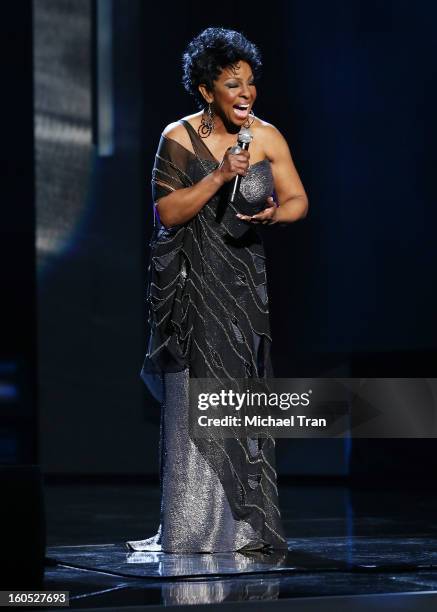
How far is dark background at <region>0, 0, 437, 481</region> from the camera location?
19.6 ft

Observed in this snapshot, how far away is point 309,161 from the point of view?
5945mm

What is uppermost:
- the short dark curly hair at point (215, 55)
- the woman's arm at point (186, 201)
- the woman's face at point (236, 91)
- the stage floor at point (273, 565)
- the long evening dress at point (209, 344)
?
the short dark curly hair at point (215, 55)

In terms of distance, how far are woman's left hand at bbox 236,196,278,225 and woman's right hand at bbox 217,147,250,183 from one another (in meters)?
0.10

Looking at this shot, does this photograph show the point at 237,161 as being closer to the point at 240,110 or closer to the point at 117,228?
the point at 240,110

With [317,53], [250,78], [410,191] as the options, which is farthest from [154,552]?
[317,53]

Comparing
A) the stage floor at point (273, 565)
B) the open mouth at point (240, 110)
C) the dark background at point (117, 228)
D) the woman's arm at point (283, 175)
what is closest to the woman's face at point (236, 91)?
the open mouth at point (240, 110)

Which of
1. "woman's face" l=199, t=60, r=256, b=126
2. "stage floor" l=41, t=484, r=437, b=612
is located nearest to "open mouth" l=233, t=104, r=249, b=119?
"woman's face" l=199, t=60, r=256, b=126

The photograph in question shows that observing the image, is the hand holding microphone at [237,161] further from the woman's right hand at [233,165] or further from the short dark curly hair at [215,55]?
the short dark curly hair at [215,55]

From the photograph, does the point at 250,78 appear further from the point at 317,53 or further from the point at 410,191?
the point at 317,53

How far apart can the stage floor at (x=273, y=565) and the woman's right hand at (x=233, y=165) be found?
913 mm

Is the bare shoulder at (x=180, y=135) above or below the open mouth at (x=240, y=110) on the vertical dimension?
below

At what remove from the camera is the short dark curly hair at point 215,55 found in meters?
3.09

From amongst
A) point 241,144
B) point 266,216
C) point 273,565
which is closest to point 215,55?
point 241,144

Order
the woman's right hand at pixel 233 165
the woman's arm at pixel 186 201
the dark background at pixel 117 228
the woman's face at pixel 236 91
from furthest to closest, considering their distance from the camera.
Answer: the dark background at pixel 117 228, the woman's face at pixel 236 91, the woman's arm at pixel 186 201, the woman's right hand at pixel 233 165
